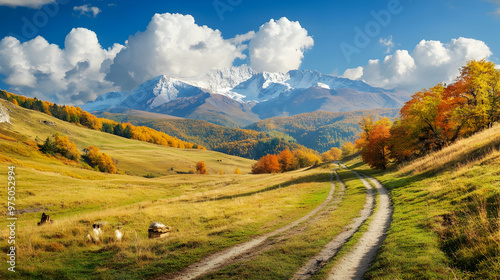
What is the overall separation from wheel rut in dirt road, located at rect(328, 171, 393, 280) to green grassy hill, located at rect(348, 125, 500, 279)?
54cm

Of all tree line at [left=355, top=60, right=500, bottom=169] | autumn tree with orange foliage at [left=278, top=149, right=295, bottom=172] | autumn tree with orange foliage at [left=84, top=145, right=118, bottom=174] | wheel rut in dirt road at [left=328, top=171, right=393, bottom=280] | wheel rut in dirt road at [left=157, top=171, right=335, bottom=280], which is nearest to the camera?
wheel rut in dirt road at [left=328, top=171, right=393, bottom=280]

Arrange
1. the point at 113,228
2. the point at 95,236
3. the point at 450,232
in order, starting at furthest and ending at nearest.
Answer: the point at 113,228 → the point at 95,236 → the point at 450,232

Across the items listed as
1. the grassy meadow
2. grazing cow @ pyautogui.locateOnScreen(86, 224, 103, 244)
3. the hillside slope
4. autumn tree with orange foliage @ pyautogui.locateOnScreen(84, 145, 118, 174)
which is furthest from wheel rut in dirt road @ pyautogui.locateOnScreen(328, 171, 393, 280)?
autumn tree with orange foliage @ pyautogui.locateOnScreen(84, 145, 118, 174)

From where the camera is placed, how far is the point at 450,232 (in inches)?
464

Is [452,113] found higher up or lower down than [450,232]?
higher up

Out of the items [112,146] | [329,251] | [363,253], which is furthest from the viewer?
[112,146]

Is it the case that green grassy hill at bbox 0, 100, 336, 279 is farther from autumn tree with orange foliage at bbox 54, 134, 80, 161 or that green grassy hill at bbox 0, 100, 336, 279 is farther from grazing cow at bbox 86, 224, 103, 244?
autumn tree with orange foliage at bbox 54, 134, 80, 161

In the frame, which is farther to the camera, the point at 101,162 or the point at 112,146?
the point at 112,146

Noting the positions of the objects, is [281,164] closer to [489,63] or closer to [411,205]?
[489,63]

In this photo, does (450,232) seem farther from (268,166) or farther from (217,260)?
(268,166)

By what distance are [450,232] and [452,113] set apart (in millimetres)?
40246

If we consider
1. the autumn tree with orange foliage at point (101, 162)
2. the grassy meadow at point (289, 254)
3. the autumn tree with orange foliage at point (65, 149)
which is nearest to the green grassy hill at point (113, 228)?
the grassy meadow at point (289, 254)

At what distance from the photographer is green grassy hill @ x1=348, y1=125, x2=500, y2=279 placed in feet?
28.6

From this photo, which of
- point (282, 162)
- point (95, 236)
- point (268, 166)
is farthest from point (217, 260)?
point (282, 162)
